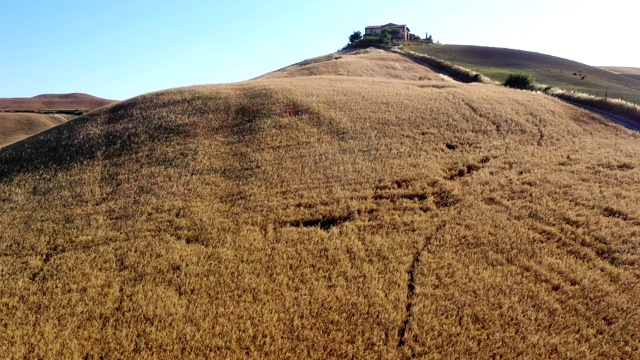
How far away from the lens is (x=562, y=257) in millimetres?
9953

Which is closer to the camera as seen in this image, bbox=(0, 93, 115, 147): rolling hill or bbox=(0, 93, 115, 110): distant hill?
bbox=(0, 93, 115, 147): rolling hill

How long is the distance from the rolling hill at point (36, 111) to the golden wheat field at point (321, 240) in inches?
1792

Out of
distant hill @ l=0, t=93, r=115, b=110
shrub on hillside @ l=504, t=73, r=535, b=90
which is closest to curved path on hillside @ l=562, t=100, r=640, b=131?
shrub on hillside @ l=504, t=73, r=535, b=90

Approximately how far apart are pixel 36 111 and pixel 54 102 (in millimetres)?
15321

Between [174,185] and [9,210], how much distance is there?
5.54m

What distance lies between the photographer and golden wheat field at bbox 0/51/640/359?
746cm

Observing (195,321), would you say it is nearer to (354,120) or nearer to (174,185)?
(174,185)

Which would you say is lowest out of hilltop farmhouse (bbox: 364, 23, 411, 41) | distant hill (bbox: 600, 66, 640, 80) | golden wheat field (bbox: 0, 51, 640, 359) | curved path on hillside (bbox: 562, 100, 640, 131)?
golden wheat field (bbox: 0, 51, 640, 359)

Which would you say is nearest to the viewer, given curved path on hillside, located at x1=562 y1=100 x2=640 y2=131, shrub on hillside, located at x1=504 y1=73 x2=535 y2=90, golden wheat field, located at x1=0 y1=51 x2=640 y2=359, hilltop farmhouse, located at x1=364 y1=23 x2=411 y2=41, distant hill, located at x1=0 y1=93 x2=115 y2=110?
golden wheat field, located at x1=0 y1=51 x2=640 y2=359

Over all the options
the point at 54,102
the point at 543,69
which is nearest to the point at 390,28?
the point at 543,69

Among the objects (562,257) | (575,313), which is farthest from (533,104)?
(575,313)

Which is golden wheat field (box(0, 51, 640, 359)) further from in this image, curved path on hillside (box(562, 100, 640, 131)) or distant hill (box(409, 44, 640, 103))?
distant hill (box(409, 44, 640, 103))

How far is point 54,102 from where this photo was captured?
286ft

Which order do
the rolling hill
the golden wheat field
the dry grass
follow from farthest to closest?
the rolling hill → the dry grass → the golden wheat field
